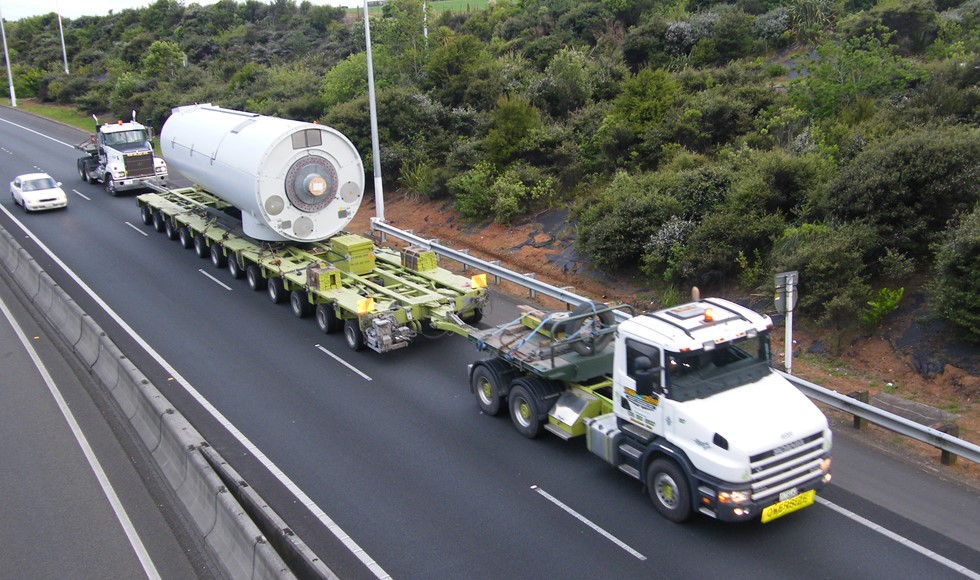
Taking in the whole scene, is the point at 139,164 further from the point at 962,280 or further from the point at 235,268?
the point at 962,280

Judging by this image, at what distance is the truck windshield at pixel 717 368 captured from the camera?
9.55 m

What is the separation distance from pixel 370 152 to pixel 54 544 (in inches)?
898

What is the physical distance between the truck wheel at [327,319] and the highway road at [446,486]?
0.21m

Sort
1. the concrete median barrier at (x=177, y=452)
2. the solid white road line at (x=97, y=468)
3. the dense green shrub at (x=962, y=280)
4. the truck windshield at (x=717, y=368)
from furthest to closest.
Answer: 1. the dense green shrub at (x=962, y=280)
2. the truck windshield at (x=717, y=368)
3. the solid white road line at (x=97, y=468)
4. the concrete median barrier at (x=177, y=452)

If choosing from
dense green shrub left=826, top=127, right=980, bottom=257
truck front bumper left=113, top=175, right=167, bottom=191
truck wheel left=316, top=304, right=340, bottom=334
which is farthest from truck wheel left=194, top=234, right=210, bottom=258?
dense green shrub left=826, top=127, right=980, bottom=257

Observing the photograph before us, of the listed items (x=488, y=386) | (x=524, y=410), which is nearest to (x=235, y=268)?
(x=488, y=386)

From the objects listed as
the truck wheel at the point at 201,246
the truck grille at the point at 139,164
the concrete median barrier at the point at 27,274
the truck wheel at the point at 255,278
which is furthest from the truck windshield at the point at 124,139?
the truck wheel at the point at 255,278

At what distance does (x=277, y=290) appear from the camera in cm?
1848

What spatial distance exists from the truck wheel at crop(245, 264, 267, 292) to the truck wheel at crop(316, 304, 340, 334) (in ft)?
11.0

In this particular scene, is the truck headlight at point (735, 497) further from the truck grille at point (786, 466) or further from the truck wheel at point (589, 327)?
the truck wheel at point (589, 327)

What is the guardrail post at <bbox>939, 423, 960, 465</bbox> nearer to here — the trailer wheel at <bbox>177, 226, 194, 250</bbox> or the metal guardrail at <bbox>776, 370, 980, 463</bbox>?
the metal guardrail at <bbox>776, 370, 980, 463</bbox>

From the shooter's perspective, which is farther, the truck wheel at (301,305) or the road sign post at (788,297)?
the truck wheel at (301,305)

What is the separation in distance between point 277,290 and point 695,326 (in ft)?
38.0

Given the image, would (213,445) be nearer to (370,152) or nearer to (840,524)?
(840,524)
